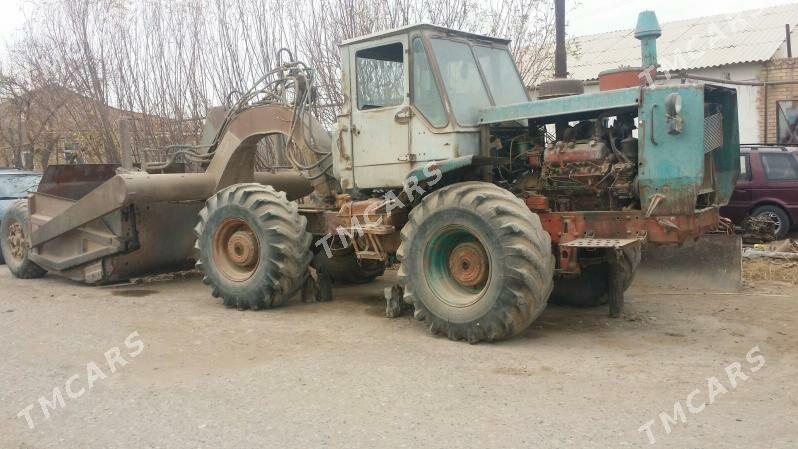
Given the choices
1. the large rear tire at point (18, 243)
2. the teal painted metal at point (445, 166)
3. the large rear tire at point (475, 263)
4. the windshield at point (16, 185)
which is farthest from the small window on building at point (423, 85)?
the windshield at point (16, 185)

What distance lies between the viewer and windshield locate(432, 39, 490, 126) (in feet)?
21.5

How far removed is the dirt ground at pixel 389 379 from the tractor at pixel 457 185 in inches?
17.2

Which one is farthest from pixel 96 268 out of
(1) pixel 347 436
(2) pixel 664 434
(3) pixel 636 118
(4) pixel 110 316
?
(2) pixel 664 434

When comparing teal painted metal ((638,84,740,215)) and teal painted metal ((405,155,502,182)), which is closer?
teal painted metal ((638,84,740,215))

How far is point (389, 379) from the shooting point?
507 cm

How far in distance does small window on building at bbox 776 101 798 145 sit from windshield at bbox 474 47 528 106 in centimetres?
1151

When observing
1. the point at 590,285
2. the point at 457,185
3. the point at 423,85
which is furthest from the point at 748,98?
the point at 457,185

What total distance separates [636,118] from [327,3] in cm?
725

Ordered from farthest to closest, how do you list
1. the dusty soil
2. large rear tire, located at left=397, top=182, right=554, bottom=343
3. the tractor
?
1. the dusty soil
2. the tractor
3. large rear tire, located at left=397, top=182, right=554, bottom=343

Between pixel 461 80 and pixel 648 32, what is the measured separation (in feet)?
5.54

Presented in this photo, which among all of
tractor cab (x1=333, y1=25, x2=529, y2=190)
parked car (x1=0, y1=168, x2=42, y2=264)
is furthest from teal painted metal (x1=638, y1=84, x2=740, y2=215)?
parked car (x1=0, y1=168, x2=42, y2=264)

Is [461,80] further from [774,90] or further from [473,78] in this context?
[774,90]

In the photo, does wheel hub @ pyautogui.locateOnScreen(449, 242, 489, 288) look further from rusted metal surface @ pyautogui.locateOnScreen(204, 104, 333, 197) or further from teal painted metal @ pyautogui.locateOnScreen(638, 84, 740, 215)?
Answer: rusted metal surface @ pyautogui.locateOnScreen(204, 104, 333, 197)

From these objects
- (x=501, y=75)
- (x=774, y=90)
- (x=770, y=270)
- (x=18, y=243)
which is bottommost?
(x=770, y=270)
